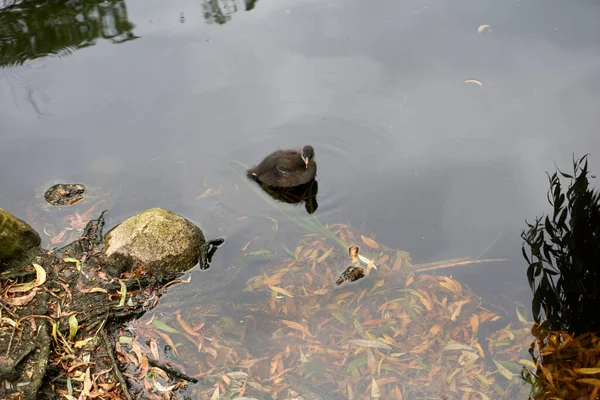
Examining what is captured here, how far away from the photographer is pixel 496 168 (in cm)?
665

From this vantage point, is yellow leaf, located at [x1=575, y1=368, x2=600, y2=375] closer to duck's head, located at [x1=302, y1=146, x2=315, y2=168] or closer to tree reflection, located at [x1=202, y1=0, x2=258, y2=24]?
duck's head, located at [x1=302, y1=146, x2=315, y2=168]

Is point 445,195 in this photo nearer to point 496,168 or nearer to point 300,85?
point 496,168

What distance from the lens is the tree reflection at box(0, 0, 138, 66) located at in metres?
8.93

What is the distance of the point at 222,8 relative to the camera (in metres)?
9.93

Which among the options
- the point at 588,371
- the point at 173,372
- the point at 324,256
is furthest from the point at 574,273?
the point at 173,372

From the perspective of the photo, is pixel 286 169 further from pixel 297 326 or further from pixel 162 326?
pixel 162 326

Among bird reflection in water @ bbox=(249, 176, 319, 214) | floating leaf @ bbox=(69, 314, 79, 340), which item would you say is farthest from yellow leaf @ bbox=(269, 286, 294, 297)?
floating leaf @ bbox=(69, 314, 79, 340)

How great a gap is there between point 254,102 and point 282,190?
5.00 ft

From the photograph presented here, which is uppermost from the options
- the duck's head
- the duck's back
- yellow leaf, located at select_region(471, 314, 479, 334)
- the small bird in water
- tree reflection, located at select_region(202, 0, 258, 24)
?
tree reflection, located at select_region(202, 0, 258, 24)

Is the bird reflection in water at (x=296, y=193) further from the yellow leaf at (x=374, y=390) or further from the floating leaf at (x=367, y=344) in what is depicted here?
the yellow leaf at (x=374, y=390)

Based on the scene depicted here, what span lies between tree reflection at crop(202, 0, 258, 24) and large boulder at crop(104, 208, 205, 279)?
4.97 m

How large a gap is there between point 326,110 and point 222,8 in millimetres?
3646

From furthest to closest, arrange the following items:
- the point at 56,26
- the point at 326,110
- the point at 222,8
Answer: the point at 222,8 < the point at 56,26 < the point at 326,110

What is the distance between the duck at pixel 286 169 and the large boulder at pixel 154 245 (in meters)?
1.36
